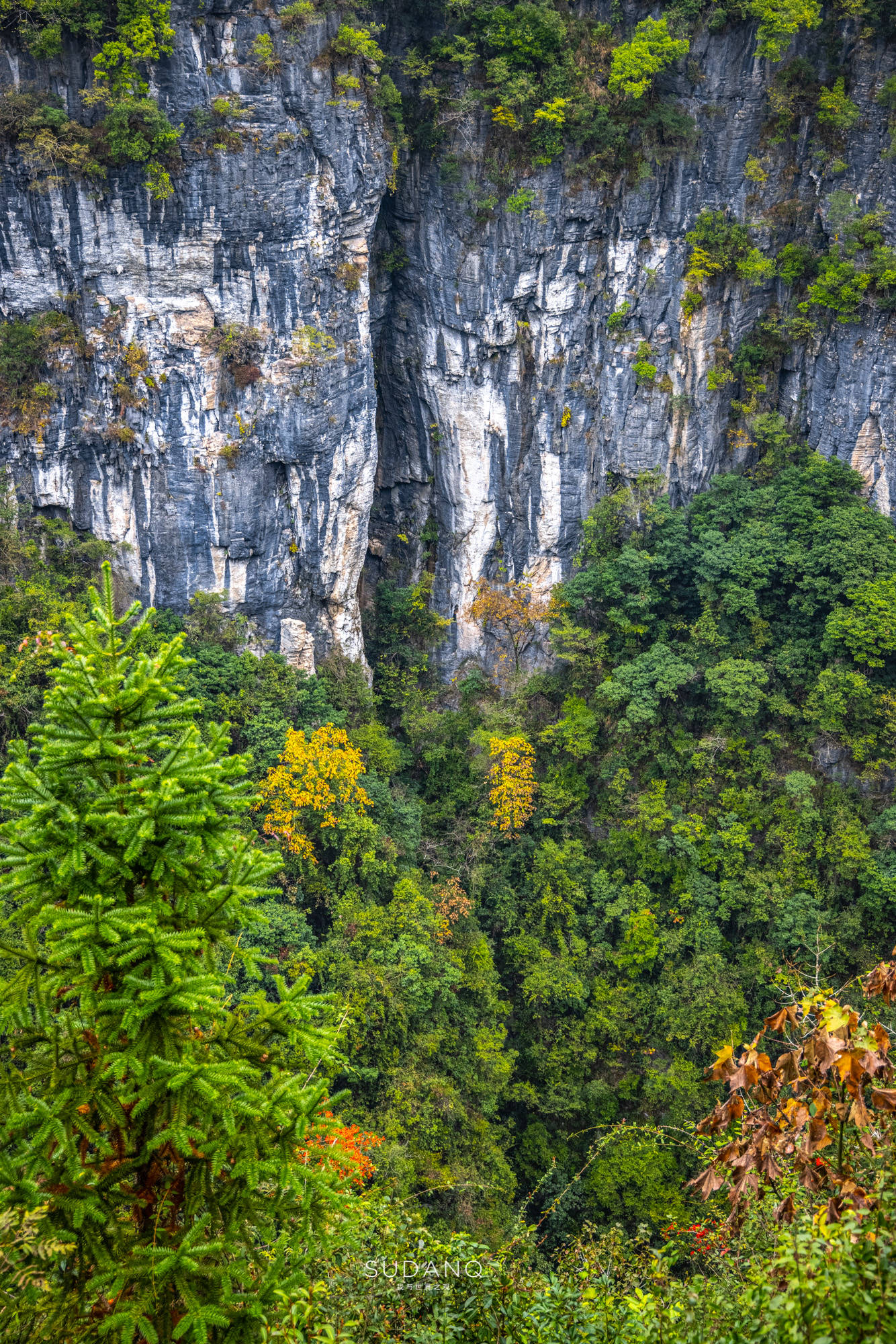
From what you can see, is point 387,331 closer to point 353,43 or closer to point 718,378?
point 353,43

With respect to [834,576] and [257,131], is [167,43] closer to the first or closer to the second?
[257,131]

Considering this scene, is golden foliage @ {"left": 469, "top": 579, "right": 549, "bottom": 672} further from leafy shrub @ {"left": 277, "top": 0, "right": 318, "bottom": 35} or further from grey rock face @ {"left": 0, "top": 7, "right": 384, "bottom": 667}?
leafy shrub @ {"left": 277, "top": 0, "right": 318, "bottom": 35}

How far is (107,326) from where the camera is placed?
1506cm

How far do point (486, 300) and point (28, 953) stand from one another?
1689 centimetres

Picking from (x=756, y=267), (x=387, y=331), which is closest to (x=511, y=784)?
(x=387, y=331)

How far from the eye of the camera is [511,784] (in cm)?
1723

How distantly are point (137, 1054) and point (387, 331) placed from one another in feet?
58.9

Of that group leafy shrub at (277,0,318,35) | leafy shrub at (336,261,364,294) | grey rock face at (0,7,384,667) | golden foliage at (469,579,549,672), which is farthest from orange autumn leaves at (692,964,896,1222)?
golden foliage at (469,579,549,672)

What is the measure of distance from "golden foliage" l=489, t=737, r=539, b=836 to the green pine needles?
42.8ft

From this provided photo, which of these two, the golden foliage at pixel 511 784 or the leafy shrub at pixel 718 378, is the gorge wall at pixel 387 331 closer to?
the leafy shrub at pixel 718 378

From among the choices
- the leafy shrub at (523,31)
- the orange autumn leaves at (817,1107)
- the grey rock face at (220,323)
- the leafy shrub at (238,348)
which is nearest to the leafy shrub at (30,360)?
the grey rock face at (220,323)

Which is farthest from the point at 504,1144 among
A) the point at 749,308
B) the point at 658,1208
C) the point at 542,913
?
the point at 749,308

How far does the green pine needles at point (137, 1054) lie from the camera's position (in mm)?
3643

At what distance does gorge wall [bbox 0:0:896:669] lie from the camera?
48.5 feet
